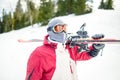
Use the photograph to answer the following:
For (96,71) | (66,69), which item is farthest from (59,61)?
(96,71)

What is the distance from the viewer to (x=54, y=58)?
211cm

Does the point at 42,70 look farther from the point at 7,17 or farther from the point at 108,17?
the point at 7,17

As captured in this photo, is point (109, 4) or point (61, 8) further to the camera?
point (109, 4)

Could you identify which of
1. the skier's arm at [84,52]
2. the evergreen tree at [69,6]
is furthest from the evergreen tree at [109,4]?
the skier's arm at [84,52]

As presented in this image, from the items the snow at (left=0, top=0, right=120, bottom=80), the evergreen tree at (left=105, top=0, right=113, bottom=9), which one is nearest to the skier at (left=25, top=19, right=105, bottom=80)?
the snow at (left=0, top=0, right=120, bottom=80)

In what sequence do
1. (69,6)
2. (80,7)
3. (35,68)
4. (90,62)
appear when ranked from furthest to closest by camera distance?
(69,6)
(80,7)
(90,62)
(35,68)

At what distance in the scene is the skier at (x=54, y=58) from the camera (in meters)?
2.04

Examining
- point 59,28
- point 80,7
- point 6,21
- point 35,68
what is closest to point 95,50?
point 59,28

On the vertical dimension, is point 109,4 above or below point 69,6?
above

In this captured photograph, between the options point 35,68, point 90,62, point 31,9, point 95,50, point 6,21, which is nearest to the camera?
point 35,68

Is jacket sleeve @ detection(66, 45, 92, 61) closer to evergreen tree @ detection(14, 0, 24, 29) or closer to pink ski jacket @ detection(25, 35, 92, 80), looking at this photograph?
pink ski jacket @ detection(25, 35, 92, 80)

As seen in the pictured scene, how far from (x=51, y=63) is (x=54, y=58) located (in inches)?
1.4

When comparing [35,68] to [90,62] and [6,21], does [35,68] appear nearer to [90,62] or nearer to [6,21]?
[90,62]

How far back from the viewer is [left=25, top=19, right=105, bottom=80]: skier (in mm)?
2041
